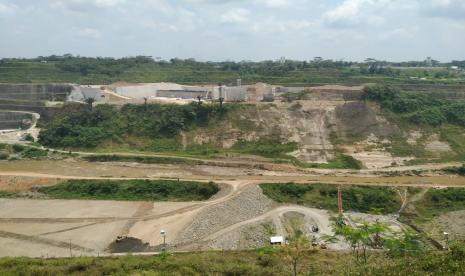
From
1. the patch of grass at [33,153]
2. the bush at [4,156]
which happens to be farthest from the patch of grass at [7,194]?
the bush at [4,156]

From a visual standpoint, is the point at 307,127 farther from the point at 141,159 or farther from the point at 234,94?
the point at 141,159

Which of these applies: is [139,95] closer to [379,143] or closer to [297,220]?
[379,143]

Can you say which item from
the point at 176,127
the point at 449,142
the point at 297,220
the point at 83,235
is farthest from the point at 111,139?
the point at 449,142

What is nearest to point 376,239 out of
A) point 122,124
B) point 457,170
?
point 457,170

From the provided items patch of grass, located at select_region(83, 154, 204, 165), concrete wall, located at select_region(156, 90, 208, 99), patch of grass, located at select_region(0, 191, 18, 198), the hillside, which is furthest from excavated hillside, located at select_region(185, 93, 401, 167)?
patch of grass, located at select_region(0, 191, 18, 198)

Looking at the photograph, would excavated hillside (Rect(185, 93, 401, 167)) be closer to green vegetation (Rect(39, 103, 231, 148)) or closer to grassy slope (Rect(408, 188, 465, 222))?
green vegetation (Rect(39, 103, 231, 148))

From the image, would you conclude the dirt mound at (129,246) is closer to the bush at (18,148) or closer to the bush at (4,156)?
the bush at (4,156)
